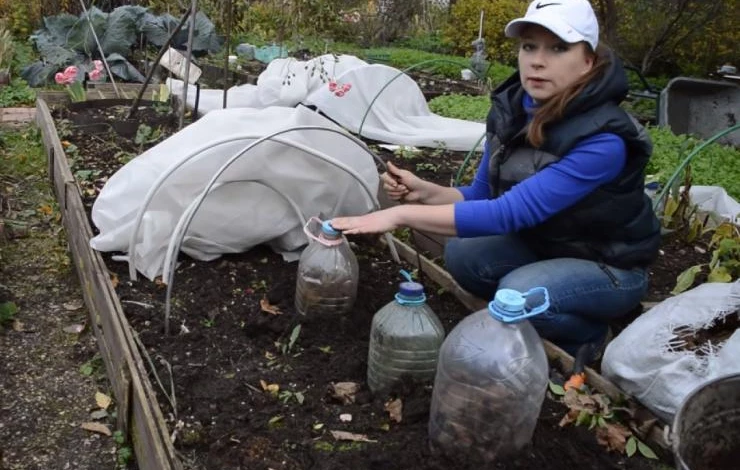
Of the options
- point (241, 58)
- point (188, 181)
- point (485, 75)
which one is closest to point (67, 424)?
point (188, 181)

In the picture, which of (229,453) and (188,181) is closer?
(229,453)

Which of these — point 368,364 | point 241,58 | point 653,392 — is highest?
point 653,392

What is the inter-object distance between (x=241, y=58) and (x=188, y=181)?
723 cm

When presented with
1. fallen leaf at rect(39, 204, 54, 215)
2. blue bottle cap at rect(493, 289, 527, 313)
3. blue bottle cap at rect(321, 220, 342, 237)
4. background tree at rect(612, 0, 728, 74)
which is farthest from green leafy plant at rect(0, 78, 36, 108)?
blue bottle cap at rect(493, 289, 527, 313)

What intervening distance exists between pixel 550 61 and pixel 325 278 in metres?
1.08

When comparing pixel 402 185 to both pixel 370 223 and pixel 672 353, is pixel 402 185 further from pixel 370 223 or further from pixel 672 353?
pixel 672 353

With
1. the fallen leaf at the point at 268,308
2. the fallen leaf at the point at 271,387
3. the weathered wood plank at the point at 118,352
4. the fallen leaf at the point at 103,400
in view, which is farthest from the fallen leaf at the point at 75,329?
the fallen leaf at the point at 271,387

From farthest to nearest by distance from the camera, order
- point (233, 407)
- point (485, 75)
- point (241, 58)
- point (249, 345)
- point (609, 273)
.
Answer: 1. point (241, 58)
2. point (485, 75)
3. point (249, 345)
4. point (609, 273)
5. point (233, 407)

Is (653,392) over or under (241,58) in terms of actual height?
over

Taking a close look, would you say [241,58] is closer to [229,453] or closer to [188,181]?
[188,181]

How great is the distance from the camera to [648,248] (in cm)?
254

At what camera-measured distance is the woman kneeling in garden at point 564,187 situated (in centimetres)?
228

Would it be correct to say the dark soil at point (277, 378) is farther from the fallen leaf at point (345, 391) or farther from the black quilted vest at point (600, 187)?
the black quilted vest at point (600, 187)

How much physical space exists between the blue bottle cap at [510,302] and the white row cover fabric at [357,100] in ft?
13.1
